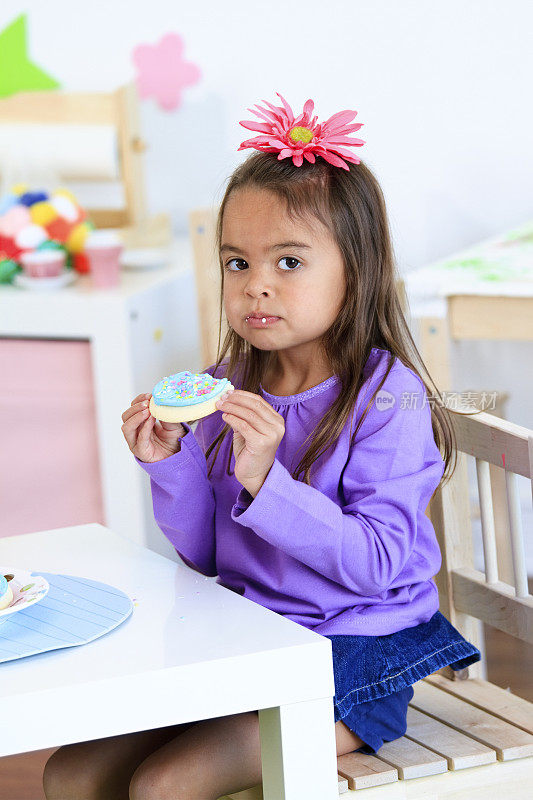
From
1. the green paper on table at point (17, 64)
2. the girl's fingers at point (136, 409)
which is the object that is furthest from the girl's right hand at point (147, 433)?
Answer: the green paper on table at point (17, 64)

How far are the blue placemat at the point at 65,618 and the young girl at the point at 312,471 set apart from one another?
0.14m

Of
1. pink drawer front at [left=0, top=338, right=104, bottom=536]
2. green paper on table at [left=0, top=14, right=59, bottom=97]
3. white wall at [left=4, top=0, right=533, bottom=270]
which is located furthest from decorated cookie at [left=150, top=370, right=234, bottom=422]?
green paper on table at [left=0, top=14, right=59, bottom=97]

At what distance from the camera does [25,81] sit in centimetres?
267

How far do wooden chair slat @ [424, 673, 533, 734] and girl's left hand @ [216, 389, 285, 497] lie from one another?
1.13 ft

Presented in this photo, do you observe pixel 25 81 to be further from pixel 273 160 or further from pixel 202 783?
pixel 202 783

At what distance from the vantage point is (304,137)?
1180 millimetres

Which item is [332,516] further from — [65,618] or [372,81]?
[372,81]

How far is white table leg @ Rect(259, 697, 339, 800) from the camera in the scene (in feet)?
2.83

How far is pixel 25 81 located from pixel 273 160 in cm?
165

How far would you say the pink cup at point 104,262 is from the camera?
7.43 feet

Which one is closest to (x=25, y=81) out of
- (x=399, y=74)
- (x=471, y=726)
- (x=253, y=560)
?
(x=399, y=74)

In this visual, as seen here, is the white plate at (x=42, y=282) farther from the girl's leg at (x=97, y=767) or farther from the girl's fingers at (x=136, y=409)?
the girl's leg at (x=97, y=767)

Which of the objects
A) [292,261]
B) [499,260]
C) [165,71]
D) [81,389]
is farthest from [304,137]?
[165,71]

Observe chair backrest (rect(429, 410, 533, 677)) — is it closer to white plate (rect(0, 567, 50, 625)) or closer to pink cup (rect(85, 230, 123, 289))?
white plate (rect(0, 567, 50, 625))
